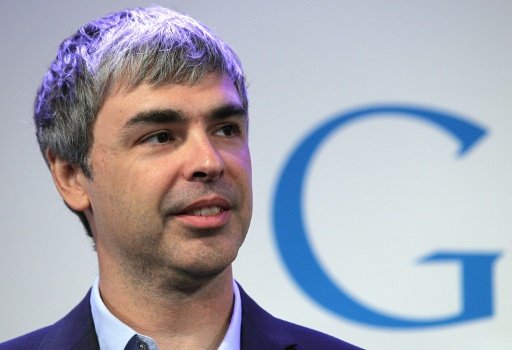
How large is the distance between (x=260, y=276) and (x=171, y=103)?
49.7 inches

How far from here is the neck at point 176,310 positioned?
4.82ft

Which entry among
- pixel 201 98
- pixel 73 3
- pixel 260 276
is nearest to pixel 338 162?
pixel 260 276

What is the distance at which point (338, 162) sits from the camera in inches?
105

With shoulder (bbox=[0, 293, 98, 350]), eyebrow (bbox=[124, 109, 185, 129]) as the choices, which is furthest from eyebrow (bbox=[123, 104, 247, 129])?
Result: shoulder (bbox=[0, 293, 98, 350])

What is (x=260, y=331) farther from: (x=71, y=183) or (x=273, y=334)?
(x=71, y=183)

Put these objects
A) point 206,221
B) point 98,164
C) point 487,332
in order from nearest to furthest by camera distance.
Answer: point 206,221, point 98,164, point 487,332

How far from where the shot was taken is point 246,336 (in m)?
1.54

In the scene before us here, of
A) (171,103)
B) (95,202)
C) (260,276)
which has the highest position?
(171,103)

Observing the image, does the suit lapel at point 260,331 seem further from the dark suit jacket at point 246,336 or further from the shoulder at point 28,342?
the shoulder at point 28,342

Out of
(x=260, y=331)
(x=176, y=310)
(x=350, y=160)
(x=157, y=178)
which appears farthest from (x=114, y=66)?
(x=350, y=160)

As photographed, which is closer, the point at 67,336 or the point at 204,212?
the point at 204,212

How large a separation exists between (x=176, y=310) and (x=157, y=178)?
0.73 ft

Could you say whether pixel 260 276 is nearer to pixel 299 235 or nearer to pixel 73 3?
pixel 299 235

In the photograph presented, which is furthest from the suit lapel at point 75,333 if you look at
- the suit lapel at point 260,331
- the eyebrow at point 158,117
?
the eyebrow at point 158,117
